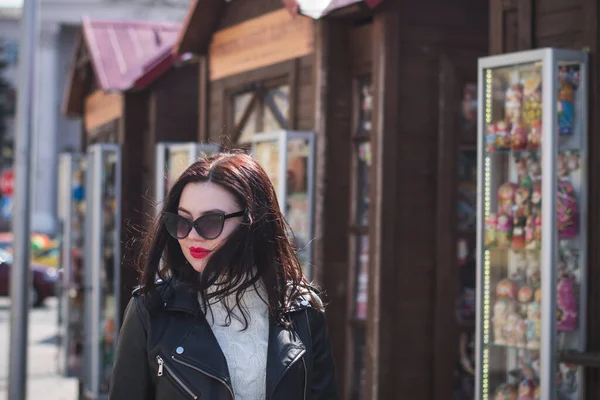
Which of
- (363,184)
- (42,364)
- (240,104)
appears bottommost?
(42,364)

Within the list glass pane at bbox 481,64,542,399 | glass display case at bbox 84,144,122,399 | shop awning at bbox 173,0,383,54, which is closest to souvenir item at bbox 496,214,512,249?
glass pane at bbox 481,64,542,399

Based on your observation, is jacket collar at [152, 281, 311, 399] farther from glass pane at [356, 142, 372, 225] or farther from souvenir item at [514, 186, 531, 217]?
glass pane at [356, 142, 372, 225]

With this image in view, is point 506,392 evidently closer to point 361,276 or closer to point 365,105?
point 361,276

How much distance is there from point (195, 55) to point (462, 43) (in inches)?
160

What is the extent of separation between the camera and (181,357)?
3.75 metres

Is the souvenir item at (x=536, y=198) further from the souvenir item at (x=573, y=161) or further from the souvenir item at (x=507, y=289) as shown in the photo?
the souvenir item at (x=507, y=289)

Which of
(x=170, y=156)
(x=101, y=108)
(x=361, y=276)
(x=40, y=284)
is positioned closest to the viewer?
(x=361, y=276)

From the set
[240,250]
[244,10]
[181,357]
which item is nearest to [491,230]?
[240,250]

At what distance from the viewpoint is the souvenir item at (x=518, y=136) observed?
6.44 meters

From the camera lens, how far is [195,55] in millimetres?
12016

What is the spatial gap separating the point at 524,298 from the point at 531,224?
392 millimetres

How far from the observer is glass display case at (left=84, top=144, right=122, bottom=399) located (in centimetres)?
1295

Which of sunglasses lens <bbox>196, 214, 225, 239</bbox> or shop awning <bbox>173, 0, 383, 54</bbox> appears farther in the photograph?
shop awning <bbox>173, 0, 383, 54</bbox>

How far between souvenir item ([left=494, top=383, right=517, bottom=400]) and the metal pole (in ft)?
15.4
